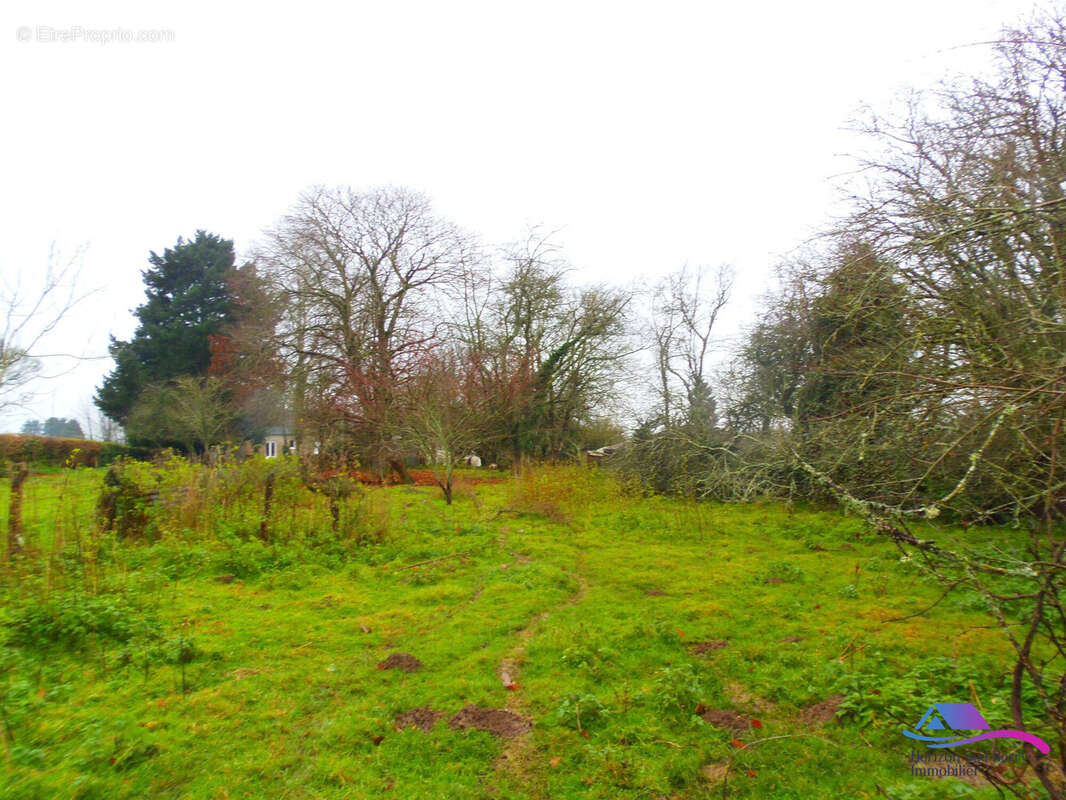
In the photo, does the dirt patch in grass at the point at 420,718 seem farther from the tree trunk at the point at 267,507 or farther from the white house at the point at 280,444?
the white house at the point at 280,444

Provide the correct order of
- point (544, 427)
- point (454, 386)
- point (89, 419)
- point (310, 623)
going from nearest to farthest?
point (310, 623), point (454, 386), point (544, 427), point (89, 419)

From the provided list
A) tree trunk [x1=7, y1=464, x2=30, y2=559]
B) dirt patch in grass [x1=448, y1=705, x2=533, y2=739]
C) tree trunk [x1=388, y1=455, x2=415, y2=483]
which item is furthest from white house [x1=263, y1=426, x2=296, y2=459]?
dirt patch in grass [x1=448, y1=705, x2=533, y2=739]

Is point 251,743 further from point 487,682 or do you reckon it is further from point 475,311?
point 475,311

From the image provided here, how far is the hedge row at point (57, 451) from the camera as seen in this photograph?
445 inches

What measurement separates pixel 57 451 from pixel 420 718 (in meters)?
21.0

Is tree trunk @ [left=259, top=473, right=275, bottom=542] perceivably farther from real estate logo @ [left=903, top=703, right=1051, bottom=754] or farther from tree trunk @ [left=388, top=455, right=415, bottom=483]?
tree trunk @ [left=388, top=455, right=415, bottom=483]

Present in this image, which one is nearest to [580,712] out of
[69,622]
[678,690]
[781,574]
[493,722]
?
[493,722]

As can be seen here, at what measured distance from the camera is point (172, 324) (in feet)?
105

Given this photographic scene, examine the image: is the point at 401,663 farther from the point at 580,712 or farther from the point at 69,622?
the point at 69,622

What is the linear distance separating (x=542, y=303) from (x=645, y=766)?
22.4 m

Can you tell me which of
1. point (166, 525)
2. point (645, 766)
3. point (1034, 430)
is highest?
point (1034, 430)

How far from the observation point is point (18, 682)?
3.67 metres

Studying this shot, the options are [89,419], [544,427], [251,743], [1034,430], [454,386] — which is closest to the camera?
[251,743]

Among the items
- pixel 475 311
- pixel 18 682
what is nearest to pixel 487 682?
pixel 18 682
